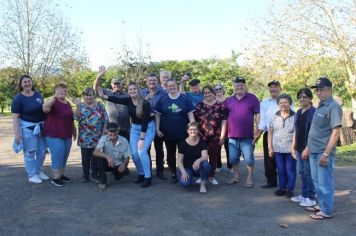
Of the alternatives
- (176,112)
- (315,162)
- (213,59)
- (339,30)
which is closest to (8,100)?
(213,59)

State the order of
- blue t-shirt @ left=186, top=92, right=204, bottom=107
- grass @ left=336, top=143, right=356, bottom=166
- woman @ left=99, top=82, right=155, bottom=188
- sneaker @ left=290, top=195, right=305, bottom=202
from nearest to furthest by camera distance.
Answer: sneaker @ left=290, top=195, right=305, bottom=202, woman @ left=99, top=82, right=155, bottom=188, blue t-shirt @ left=186, top=92, right=204, bottom=107, grass @ left=336, top=143, right=356, bottom=166

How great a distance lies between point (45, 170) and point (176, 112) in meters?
3.52

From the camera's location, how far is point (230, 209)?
5371mm

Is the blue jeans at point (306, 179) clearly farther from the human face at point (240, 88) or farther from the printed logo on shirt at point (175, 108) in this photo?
the printed logo on shirt at point (175, 108)

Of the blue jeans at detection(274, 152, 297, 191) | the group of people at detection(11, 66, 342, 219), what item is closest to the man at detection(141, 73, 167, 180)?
the group of people at detection(11, 66, 342, 219)

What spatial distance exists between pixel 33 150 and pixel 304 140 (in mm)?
4681

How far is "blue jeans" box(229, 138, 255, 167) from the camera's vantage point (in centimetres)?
654

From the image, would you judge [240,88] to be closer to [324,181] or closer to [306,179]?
[306,179]

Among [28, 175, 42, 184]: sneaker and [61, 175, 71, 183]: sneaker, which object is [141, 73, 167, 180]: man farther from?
[28, 175, 42, 184]: sneaker

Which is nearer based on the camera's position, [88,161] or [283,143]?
[283,143]

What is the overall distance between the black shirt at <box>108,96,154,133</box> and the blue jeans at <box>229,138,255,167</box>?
5.09 feet

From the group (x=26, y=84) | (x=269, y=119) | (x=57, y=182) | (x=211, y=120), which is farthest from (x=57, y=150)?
(x=269, y=119)

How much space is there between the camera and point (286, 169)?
5938 millimetres

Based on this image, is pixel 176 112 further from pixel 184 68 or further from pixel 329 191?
pixel 184 68
